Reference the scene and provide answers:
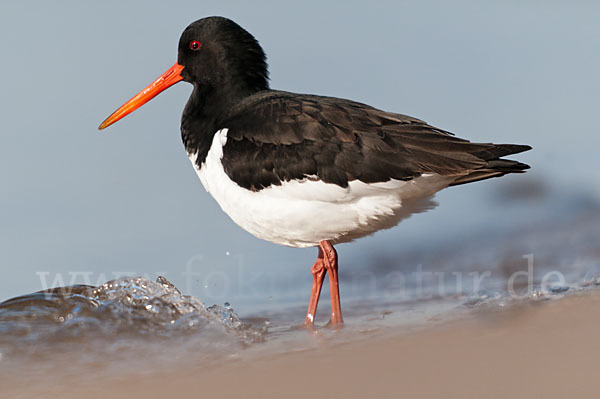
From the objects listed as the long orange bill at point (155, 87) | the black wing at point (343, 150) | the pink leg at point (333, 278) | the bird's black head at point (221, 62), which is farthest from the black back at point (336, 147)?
the long orange bill at point (155, 87)

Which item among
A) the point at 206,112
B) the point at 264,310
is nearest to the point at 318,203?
the point at 206,112

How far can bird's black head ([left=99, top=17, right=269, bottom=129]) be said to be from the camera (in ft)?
17.1

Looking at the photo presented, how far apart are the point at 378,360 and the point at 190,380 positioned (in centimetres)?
85

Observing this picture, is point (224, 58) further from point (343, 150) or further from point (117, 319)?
point (117, 319)

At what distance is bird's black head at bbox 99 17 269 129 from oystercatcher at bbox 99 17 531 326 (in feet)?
1.16

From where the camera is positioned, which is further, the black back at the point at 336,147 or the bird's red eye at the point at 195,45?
the bird's red eye at the point at 195,45

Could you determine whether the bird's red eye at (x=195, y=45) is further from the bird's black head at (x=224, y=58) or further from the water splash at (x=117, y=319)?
the water splash at (x=117, y=319)

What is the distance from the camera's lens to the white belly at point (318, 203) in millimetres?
4512

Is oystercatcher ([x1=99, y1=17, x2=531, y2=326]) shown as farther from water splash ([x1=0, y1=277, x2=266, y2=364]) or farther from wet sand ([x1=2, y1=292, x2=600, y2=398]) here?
wet sand ([x1=2, y1=292, x2=600, y2=398])

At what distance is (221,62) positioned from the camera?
5270 millimetres

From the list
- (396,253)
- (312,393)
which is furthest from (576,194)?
(312,393)

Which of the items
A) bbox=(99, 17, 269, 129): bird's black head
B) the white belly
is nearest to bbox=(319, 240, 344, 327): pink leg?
the white belly

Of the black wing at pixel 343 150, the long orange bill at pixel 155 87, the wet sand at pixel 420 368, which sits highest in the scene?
the long orange bill at pixel 155 87

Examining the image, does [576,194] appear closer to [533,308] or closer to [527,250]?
[527,250]
